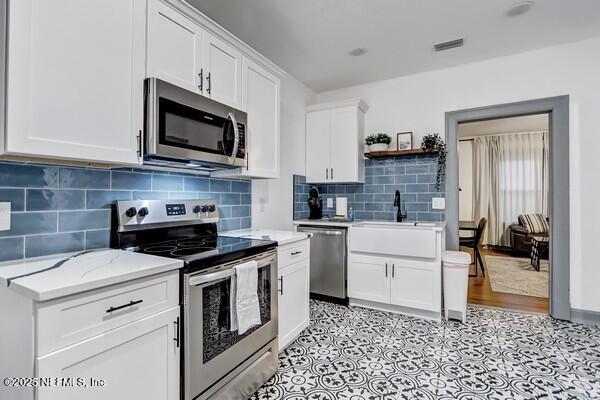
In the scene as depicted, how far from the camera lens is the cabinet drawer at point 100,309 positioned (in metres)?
0.95

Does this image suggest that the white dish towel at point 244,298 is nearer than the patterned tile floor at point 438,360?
Yes

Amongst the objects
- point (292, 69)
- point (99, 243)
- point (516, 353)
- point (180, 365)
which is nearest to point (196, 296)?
point (180, 365)

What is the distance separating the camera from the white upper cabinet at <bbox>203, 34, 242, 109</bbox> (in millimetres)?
1938

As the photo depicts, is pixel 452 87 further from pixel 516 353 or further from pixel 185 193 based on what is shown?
pixel 185 193

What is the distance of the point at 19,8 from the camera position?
112 cm

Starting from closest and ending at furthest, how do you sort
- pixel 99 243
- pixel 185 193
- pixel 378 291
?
pixel 99 243
pixel 185 193
pixel 378 291

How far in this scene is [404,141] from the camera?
3.55 metres

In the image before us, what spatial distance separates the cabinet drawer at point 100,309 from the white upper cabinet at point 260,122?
1.18 metres

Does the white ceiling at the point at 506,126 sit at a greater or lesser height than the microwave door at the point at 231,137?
greater

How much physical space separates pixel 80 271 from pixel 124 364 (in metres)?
0.40

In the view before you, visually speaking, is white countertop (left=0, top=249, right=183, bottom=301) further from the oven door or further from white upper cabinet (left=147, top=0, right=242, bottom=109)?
white upper cabinet (left=147, top=0, right=242, bottom=109)

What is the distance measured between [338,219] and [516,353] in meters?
2.02

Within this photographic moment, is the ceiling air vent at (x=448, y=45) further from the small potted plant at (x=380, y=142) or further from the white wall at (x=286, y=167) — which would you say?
the white wall at (x=286, y=167)

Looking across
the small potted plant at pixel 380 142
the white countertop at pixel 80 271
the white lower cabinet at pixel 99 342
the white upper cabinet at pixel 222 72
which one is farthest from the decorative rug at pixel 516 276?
the white countertop at pixel 80 271
